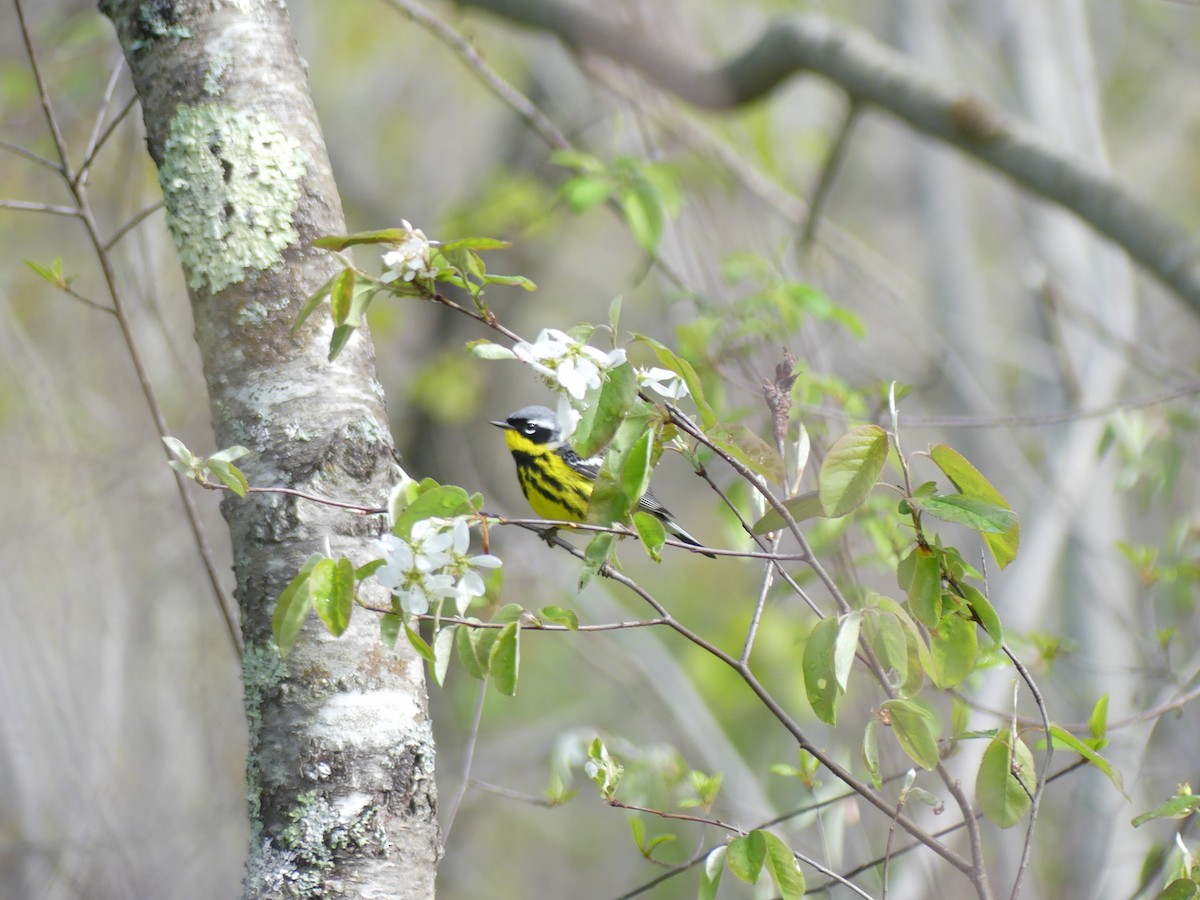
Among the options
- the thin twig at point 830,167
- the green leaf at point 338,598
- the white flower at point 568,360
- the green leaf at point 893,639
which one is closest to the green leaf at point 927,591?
the green leaf at point 893,639

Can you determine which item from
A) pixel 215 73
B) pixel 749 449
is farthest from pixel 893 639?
pixel 215 73

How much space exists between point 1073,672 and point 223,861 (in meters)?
5.50

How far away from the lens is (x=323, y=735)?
1559mm

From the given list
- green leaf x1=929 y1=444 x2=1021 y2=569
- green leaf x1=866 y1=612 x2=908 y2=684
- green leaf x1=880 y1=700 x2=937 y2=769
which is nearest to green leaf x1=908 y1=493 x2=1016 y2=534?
green leaf x1=929 y1=444 x2=1021 y2=569

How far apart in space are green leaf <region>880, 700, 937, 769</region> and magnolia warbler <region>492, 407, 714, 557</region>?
245cm

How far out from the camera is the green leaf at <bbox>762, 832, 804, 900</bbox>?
147cm

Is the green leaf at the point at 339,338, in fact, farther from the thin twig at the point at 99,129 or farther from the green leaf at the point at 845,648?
the thin twig at the point at 99,129

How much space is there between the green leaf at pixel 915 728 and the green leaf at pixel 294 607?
0.78 m

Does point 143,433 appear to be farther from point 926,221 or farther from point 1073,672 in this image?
point 1073,672

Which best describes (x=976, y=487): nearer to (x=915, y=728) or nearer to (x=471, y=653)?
(x=915, y=728)

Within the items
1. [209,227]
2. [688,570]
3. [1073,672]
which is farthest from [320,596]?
[688,570]

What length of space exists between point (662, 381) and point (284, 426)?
0.61 m

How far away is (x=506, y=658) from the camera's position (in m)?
1.38

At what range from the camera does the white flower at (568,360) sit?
1.31 metres
